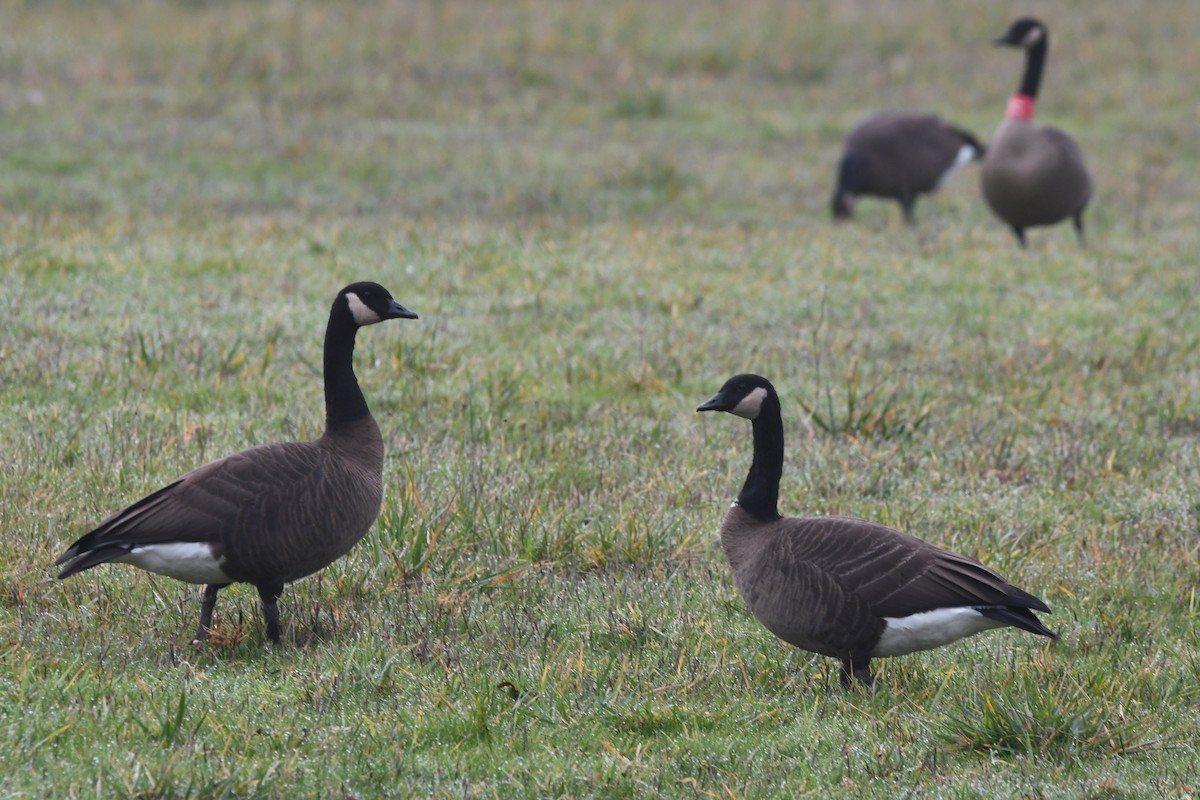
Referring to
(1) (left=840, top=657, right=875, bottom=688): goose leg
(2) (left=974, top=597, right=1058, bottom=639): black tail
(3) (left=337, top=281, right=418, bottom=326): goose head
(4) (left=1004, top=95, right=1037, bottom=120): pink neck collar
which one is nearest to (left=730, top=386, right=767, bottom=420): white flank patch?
(1) (left=840, top=657, right=875, bottom=688): goose leg

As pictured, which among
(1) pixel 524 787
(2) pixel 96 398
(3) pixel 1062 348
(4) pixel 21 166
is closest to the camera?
(1) pixel 524 787

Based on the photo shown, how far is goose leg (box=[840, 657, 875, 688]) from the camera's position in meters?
5.22

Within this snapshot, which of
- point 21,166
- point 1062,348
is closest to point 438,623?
point 1062,348

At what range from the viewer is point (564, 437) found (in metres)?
7.93

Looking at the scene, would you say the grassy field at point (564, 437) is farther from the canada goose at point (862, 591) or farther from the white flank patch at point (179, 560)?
the white flank patch at point (179, 560)

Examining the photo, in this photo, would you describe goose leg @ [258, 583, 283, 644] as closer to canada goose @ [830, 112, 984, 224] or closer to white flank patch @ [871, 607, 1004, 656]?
white flank patch @ [871, 607, 1004, 656]

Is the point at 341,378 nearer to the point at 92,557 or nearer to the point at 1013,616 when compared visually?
the point at 92,557

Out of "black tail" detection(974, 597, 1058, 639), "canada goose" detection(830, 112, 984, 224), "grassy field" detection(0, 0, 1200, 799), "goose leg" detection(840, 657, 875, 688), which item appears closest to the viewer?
"grassy field" detection(0, 0, 1200, 799)

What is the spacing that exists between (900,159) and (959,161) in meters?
0.93

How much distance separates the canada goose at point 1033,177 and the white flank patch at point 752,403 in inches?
354

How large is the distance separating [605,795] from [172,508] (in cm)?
191

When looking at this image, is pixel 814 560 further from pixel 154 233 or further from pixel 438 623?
pixel 154 233

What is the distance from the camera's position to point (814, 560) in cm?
516

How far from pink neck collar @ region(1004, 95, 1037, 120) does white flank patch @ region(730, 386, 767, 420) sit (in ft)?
33.1
